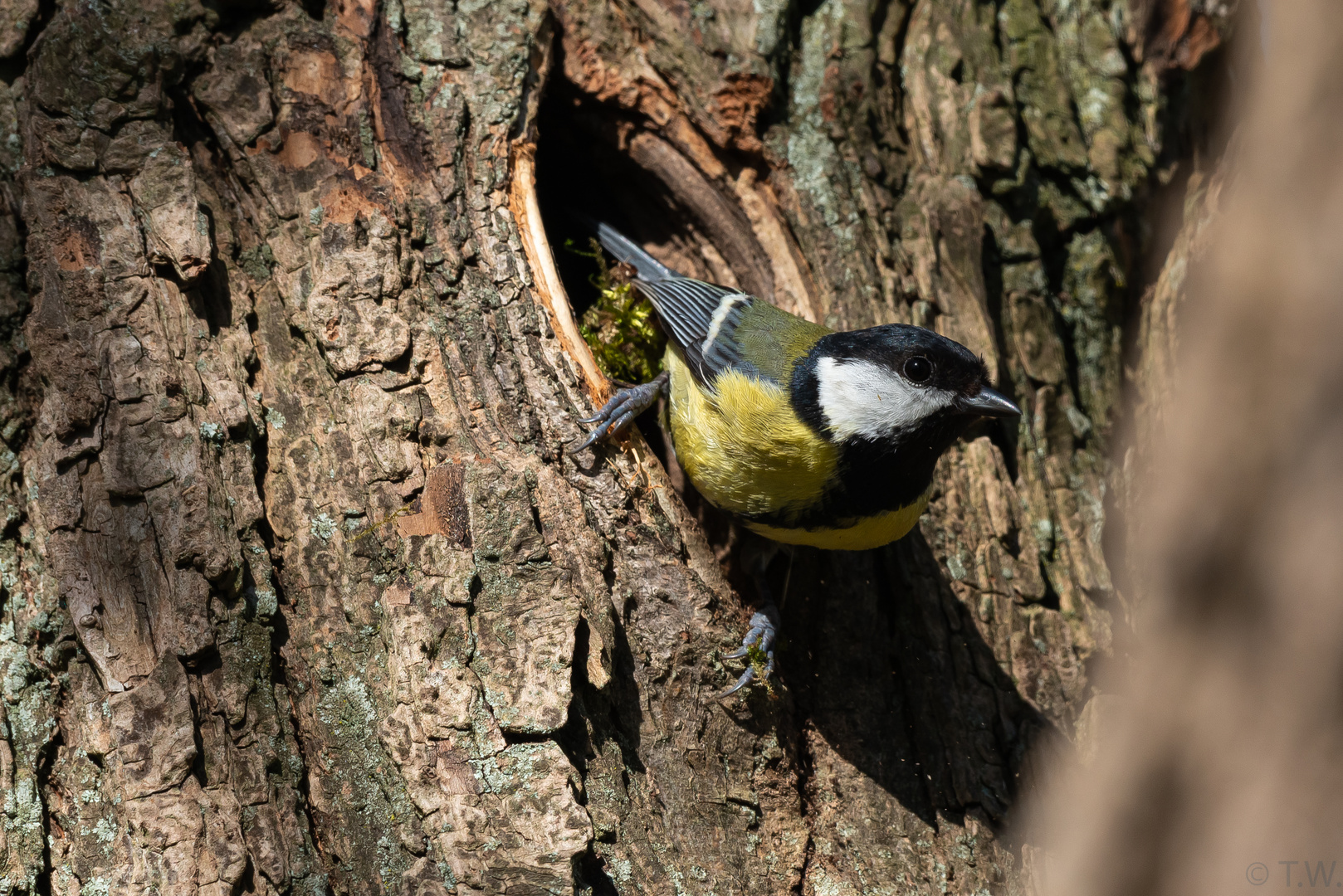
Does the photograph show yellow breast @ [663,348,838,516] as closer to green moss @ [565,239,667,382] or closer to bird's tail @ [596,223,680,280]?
green moss @ [565,239,667,382]

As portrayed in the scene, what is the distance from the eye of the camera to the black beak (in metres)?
2.56

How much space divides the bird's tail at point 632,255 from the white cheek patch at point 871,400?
907 mm

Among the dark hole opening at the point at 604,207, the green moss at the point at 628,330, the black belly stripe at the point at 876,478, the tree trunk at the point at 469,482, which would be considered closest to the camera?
the tree trunk at the point at 469,482

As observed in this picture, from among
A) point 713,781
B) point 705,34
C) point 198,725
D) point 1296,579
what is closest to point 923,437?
point 713,781

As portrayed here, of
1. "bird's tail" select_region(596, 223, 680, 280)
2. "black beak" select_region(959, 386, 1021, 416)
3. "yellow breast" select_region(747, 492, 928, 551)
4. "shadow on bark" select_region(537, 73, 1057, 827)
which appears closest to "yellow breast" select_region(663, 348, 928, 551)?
"yellow breast" select_region(747, 492, 928, 551)

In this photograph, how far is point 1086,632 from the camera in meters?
2.79

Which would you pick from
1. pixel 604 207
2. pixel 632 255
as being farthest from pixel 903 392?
pixel 604 207

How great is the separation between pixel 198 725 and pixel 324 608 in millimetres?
355

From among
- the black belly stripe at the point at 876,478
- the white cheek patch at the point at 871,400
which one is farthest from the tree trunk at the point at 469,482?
the white cheek patch at the point at 871,400

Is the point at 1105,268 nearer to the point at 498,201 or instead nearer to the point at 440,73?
the point at 498,201

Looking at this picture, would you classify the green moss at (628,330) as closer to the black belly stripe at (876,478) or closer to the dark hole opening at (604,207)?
the dark hole opening at (604,207)

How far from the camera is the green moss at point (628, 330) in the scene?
332 centimetres

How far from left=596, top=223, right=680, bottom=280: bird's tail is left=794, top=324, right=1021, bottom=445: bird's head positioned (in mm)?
933

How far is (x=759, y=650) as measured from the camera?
2.42 metres
